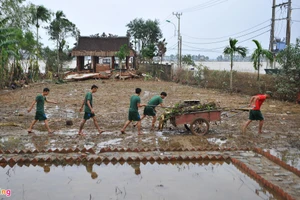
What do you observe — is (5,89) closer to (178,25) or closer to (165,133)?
(165,133)

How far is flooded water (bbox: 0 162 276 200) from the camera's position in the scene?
5719 millimetres

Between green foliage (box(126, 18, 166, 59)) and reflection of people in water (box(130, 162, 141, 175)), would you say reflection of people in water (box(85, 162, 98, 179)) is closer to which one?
reflection of people in water (box(130, 162, 141, 175))

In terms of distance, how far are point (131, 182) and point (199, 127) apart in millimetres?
4299

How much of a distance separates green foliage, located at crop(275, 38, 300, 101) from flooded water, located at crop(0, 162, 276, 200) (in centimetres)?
1193

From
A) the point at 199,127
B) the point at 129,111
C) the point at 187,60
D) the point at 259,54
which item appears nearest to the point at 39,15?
the point at 187,60

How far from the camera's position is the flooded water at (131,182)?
18.8ft

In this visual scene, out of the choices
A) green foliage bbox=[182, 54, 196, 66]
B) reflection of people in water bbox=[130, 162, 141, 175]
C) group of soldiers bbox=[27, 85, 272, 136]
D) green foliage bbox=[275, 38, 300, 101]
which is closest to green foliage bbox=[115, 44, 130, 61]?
green foliage bbox=[182, 54, 196, 66]

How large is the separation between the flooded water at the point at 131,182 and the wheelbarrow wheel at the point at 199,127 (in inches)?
96.3

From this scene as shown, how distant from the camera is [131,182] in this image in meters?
6.39

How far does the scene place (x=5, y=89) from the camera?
22.9 m

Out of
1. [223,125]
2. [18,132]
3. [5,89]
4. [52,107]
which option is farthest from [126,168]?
[5,89]

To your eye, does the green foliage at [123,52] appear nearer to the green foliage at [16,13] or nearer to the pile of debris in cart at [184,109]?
the green foliage at [16,13]

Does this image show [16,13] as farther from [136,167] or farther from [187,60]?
[136,167]

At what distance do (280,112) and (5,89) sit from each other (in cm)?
1785
